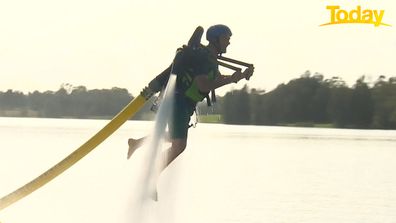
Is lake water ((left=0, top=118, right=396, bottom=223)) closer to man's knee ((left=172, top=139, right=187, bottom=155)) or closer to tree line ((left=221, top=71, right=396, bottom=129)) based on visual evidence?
man's knee ((left=172, top=139, right=187, bottom=155))

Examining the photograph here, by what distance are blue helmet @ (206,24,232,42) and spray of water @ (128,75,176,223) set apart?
655 millimetres

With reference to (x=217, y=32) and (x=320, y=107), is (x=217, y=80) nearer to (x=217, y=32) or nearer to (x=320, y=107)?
(x=217, y=32)

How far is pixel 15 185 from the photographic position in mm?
17250

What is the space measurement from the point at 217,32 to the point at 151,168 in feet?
5.06

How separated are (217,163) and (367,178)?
20.7 ft

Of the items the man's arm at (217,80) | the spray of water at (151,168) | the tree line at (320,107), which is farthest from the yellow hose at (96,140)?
the tree line at (320,107)

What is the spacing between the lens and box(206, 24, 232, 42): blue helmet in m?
8.25

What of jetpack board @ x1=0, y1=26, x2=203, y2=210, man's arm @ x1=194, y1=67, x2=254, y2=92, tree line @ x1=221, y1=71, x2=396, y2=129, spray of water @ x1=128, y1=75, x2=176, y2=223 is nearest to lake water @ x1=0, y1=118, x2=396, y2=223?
spray of water @ x1=128, y1=75, x2=176, y2=223

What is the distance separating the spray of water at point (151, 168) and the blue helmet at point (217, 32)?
65cm

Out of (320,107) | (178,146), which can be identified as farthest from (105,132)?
(320,107)

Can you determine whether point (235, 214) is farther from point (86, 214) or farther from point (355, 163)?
point (355, 163)

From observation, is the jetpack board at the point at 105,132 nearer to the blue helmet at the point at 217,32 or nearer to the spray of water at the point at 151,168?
the spray of water at the point at 151,168

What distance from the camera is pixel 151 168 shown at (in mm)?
8523

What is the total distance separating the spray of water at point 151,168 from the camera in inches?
334
